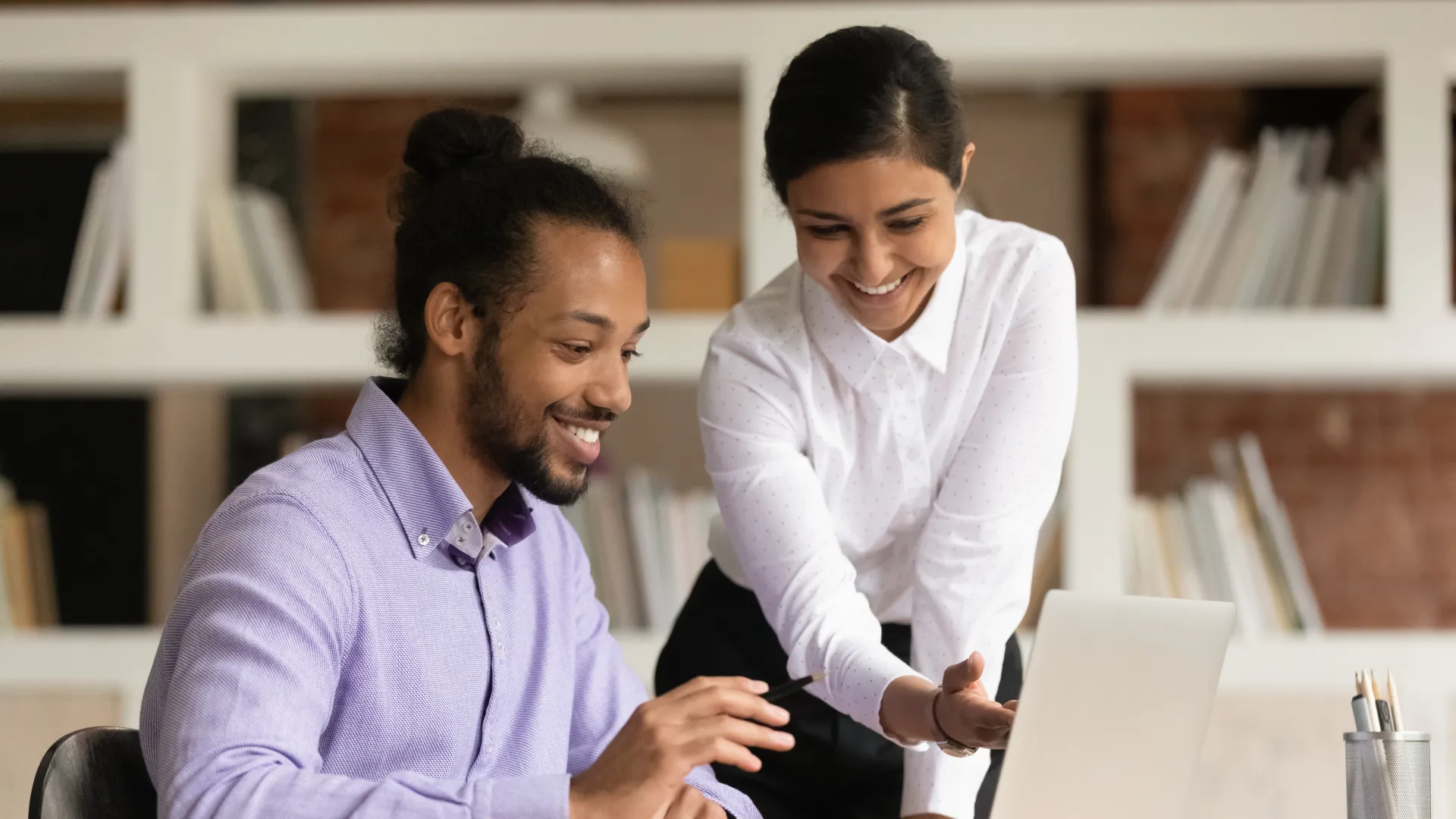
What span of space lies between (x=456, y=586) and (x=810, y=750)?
434 mm

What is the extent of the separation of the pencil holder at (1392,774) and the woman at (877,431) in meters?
0.30

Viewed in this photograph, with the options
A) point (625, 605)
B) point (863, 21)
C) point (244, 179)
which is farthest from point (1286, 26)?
point (244, 179)

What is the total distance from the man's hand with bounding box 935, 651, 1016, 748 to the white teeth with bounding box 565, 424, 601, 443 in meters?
0.38

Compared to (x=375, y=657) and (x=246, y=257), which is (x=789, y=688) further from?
(x=246, y=257)

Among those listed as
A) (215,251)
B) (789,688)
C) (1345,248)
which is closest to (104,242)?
(215,251)

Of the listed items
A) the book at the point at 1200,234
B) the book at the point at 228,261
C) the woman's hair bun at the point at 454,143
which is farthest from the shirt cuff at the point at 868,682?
the book at the point at 228,261

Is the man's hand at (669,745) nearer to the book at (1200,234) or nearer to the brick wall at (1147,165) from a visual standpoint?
the book at (1200,234)

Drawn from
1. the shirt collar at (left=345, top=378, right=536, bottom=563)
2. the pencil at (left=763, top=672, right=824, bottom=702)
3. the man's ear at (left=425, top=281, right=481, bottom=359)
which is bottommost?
the pencil at (left=763, top=672, right=824, bottom=702)

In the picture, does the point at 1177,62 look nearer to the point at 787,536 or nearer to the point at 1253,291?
the point at 1253,291

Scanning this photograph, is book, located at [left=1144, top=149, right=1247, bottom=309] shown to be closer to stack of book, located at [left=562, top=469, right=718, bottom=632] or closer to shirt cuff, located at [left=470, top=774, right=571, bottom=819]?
stack of book, located at [left=562, top=469, right=718, bottom=632]

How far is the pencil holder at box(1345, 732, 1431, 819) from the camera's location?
1.12 m

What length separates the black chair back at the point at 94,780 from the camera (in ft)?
3.44

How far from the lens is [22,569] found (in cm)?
289

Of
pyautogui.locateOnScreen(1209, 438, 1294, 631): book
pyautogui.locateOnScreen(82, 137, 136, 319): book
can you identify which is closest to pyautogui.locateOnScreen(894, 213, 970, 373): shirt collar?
pyautogui.locateOnScreen(1209, 438, 1294, 631): book
